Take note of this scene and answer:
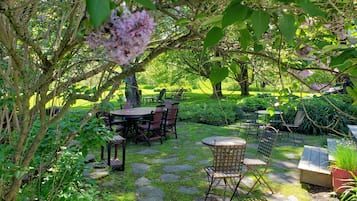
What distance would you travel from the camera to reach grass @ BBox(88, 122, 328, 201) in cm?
413

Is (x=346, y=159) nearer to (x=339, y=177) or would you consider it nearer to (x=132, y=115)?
(x=339, y=177)

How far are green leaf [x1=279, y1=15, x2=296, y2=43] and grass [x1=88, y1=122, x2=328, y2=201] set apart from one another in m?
2.23

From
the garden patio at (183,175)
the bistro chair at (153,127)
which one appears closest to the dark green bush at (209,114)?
the garden patio at (183,175)

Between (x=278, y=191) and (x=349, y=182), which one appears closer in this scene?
(x=349, y=182)

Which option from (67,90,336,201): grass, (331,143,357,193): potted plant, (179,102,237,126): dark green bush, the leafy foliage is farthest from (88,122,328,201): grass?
(179,102,237,126): dark green bush

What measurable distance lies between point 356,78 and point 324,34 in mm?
687

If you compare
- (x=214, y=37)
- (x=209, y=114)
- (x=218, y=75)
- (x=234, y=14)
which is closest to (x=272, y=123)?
(x=209, y=114)

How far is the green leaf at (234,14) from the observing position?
0.60 m

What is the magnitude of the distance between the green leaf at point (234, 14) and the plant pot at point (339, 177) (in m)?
3.92

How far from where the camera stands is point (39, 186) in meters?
2.21

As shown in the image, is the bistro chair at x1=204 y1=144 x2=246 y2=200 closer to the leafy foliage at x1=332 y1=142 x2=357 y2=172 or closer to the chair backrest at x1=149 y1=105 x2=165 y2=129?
the leafy foliage at x1=332 y1=142 x2=357 y2=172

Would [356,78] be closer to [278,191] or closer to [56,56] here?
[56,56]

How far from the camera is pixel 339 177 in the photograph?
3992mm

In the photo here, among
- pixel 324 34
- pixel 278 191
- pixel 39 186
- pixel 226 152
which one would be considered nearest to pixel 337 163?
pixel 278 191
